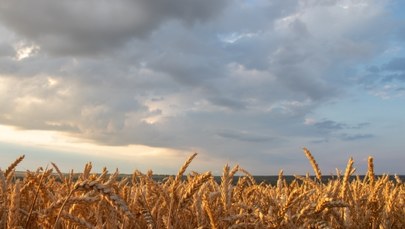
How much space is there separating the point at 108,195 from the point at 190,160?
Result: 2.99 ft

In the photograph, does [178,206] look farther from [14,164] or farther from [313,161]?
[313,161]

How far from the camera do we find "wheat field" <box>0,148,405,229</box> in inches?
106

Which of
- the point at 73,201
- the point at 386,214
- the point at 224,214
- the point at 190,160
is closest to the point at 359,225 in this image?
the point at 386,214

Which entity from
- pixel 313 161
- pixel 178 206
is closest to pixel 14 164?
pixel 178 206

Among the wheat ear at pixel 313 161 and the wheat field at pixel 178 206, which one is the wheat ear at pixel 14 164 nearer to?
the wheat field at pixel 178 206

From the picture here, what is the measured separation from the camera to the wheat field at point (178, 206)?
8.86 ft

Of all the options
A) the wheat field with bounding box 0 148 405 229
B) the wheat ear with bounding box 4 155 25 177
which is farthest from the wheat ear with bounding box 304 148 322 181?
the wheat ear with bounding box 4 155 25 177

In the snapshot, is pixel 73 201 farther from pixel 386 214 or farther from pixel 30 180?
pixel 386 214

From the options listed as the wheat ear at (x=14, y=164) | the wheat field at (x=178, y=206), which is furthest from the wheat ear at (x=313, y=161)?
the wheat ear at (x=14, y=164)

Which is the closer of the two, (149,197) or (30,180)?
(30,180)

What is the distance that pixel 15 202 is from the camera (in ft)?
8.89

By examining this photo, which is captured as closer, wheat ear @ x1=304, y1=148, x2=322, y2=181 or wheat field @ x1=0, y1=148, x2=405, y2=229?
wheat field @ x1=0, y1=148, x2=405, y2=229

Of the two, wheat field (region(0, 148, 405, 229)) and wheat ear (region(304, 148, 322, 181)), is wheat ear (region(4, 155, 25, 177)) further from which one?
wheat ear (region(304, 148, 322, 181))

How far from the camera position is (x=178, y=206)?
8.99ft
